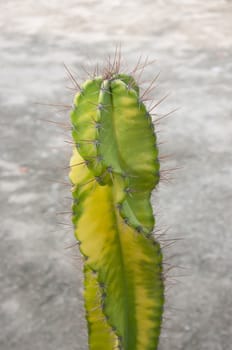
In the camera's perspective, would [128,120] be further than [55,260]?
No

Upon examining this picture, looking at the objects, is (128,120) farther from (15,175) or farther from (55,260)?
(15,175)

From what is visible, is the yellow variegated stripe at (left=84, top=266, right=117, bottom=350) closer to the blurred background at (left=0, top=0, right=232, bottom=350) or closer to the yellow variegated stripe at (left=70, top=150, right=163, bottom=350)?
the yellow variegated stripe at (left=70, top=150, right=163, bottom=350)

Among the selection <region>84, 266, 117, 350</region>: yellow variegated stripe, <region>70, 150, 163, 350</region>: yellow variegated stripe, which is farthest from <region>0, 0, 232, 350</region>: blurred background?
<region>70, 150, 163, 350</region>: yellow variegated stripe

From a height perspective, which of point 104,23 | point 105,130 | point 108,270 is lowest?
point 104,23

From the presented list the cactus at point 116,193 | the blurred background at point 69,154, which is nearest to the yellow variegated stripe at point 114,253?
the cactus at point 116,193

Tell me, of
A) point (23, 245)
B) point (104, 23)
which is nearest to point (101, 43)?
point (104, 23)

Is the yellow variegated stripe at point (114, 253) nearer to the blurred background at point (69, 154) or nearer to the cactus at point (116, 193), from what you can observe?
the cactus at point (116, 193)
